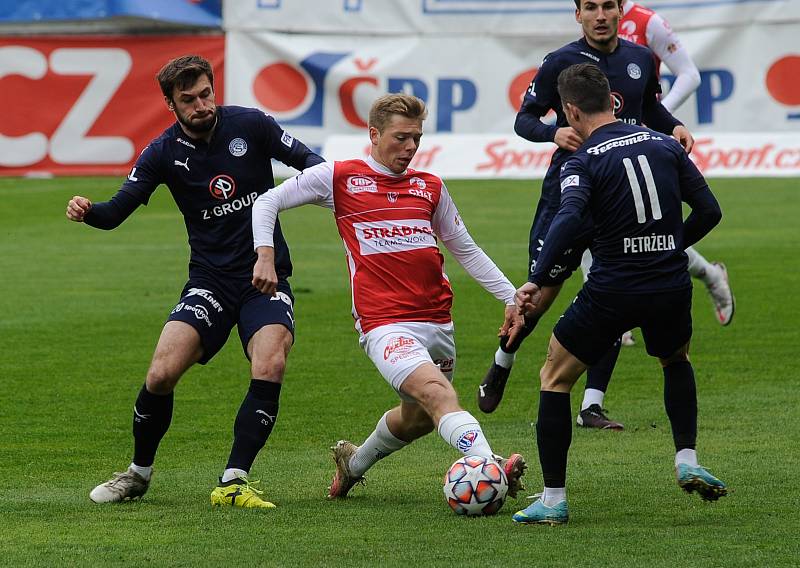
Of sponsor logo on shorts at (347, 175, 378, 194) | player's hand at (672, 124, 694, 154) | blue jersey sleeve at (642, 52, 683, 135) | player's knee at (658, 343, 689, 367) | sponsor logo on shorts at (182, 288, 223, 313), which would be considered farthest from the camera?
blue jersey sleeve at (642, 52, 683, 135)

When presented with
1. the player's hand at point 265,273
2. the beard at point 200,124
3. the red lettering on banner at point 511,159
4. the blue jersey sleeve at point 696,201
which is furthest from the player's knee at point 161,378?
the red lettering on banner at point 511,159

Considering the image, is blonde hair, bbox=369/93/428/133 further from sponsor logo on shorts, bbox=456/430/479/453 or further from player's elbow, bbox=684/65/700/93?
player's elbow, bbox=684/65/700/93

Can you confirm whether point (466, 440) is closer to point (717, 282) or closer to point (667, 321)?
point (667, 321)

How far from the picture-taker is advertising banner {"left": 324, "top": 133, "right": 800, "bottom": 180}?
24297 millimetres

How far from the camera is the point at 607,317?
597cm

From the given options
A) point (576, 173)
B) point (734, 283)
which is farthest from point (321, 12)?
point (576, 173)

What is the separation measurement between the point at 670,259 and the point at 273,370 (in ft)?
5.94

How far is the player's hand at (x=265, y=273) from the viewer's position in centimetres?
618

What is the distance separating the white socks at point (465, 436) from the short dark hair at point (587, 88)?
53.7 inches

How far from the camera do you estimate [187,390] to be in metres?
9.80

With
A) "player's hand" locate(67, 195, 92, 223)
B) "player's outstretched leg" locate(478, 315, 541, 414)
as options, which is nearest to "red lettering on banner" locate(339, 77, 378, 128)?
"player's outstretched leg" locate(478, 315, 541, 414)

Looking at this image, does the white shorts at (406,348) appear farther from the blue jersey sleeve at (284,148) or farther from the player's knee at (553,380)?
the blue jersey sleeve at (284,148)

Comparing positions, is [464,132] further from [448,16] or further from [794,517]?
[794,517]

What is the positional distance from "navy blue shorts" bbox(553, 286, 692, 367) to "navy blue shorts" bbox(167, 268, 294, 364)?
139 centimetres
